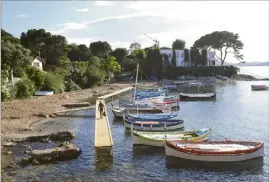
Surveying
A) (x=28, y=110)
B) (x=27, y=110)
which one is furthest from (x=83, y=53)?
(x=27, y=110)

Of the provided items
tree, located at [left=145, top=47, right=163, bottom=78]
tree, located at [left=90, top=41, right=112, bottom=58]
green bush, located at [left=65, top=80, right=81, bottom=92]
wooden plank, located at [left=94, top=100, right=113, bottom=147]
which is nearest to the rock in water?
wooden plank, located at [left=94, top=100, right=113, bottom=147]

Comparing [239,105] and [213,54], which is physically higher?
[213,54]

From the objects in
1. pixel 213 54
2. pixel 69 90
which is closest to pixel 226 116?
pixel 69 90

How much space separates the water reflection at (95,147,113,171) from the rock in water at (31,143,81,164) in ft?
5.72

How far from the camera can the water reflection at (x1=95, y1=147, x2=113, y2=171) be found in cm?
2284

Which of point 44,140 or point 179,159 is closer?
point 179,159

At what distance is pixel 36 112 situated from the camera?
43.9 metres

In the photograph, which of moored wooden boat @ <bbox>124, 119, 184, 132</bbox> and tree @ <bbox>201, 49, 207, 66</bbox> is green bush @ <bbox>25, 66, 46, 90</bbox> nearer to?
moored wooden boat @ <bbox>124, 119, 184, 132</bbox>

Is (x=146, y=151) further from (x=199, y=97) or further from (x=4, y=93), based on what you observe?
(x=199, y=97)

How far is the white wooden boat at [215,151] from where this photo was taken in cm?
2394

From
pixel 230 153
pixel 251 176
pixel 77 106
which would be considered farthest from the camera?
pixel 77 106

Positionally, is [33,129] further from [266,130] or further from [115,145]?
[266,130]

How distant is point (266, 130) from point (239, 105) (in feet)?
74.0

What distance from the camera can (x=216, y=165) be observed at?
77.7 feet
